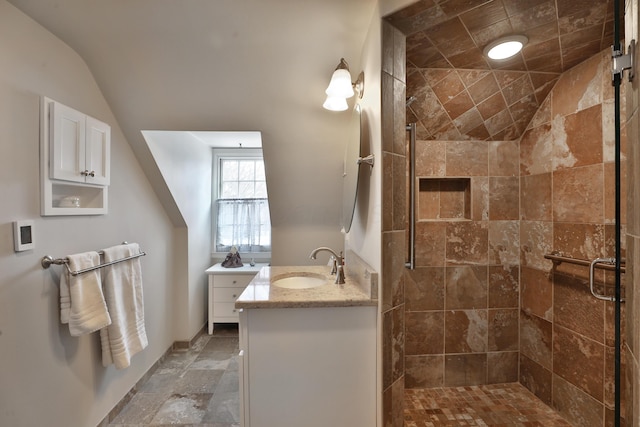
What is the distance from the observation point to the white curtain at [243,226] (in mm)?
3199

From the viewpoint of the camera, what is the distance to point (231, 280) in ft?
9.06

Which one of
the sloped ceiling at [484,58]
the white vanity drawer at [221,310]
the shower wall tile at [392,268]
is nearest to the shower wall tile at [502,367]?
the shower wall tile at [392,268]

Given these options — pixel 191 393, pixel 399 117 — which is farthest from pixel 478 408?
pixel 191 393

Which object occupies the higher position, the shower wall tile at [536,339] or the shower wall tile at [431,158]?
the shower wall tile at [431,158]

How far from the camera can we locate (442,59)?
139 centimetres

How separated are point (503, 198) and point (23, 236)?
2.66 m

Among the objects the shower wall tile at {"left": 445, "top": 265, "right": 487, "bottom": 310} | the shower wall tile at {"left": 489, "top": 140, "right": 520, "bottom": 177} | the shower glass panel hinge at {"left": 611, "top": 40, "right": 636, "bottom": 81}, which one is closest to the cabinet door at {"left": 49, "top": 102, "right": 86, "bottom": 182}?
the shower glass panel hinge at {"left": 611, "top": 40, "right": 636, "bottom": 81}

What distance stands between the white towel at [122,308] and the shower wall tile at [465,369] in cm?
206

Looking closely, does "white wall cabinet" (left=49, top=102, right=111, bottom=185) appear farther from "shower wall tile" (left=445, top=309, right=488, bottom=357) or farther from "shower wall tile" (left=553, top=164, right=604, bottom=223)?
"shower wall tile" (left=553, top=164, right=604, bottom=223)

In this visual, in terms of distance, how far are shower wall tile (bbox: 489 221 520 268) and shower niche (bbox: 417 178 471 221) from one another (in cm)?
21

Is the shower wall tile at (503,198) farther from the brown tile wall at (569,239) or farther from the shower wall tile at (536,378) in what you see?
the shower wall tile at (536,378)

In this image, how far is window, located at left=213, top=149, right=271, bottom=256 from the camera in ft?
10.5

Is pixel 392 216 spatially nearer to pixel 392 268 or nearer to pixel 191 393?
pixel 392 268

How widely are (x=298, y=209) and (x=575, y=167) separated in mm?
1845
